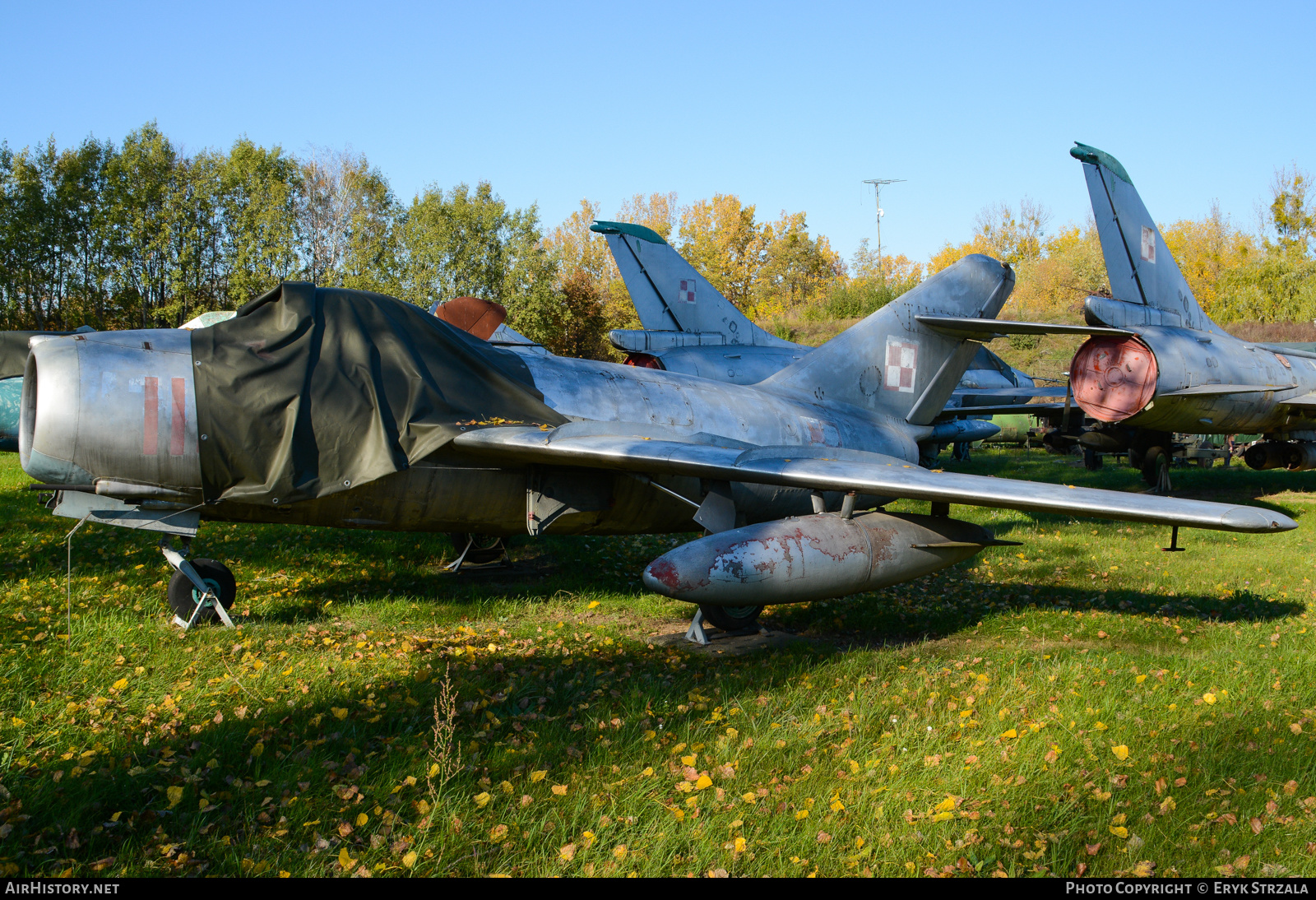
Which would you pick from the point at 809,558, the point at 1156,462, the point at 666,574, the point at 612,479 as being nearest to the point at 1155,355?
the point at 1156,462

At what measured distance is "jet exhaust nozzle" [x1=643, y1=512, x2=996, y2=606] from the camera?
654 cm

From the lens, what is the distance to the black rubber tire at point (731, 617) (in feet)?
25.6

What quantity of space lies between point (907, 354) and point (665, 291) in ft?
28.9

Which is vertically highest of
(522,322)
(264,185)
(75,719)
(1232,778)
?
(264,185)

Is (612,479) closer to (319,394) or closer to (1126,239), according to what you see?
(319,394)

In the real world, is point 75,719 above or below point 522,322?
below

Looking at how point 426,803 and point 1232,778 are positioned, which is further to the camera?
point 1232,778

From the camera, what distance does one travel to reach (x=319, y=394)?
6.94 meters

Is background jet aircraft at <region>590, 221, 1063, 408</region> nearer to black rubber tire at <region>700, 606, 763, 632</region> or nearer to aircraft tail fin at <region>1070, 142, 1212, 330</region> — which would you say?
aircraft tail fin at <region>1070, 142, 1212, 330</region>

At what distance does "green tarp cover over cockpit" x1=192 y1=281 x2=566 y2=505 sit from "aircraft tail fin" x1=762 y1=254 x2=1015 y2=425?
13.8 ft

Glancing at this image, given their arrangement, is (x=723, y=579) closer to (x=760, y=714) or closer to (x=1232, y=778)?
(x=760, y=714)

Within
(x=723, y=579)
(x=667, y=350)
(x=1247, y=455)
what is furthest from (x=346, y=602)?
(x=1247, y=455)

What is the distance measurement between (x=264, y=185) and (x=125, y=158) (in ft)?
21.9

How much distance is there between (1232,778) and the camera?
477 cm
